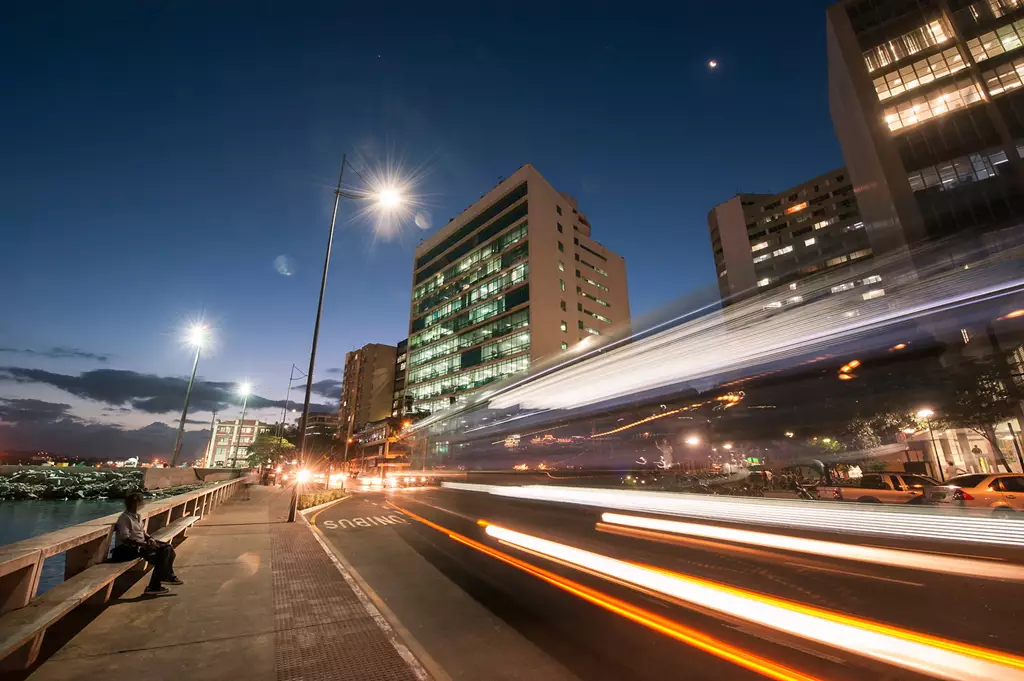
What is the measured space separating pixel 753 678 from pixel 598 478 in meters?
22.9

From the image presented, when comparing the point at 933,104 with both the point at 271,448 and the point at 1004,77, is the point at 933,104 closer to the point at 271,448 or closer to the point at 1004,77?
the point at 1004,77

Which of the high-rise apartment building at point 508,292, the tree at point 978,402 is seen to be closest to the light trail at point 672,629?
the tree at point 978,402

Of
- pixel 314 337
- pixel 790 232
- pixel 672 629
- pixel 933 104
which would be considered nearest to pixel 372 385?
pixel 314 337

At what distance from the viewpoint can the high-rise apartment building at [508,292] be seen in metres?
68.2

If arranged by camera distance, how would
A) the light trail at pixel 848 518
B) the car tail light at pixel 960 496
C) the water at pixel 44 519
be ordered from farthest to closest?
1. the car tail light at pixel 960 496
2. the light trail at pixel 848 518
3. the water at pixel 44 519

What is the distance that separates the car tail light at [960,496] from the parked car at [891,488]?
97 cm

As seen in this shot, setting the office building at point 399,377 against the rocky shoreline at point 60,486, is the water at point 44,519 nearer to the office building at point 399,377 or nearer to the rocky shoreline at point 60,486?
the rocky shoreline at point 60,486

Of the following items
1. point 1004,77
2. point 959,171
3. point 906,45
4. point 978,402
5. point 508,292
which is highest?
point 906,45

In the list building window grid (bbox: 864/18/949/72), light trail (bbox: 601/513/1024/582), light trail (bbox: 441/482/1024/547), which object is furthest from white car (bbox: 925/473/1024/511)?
building window grid (bbox: 864/18/949/72)

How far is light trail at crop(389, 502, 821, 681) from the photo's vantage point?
4242 millimetres

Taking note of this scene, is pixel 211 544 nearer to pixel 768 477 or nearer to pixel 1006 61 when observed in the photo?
pixel 768 477

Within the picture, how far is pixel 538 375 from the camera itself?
2595 centimetres

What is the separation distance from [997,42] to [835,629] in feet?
179

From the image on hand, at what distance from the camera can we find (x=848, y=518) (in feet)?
43.1
